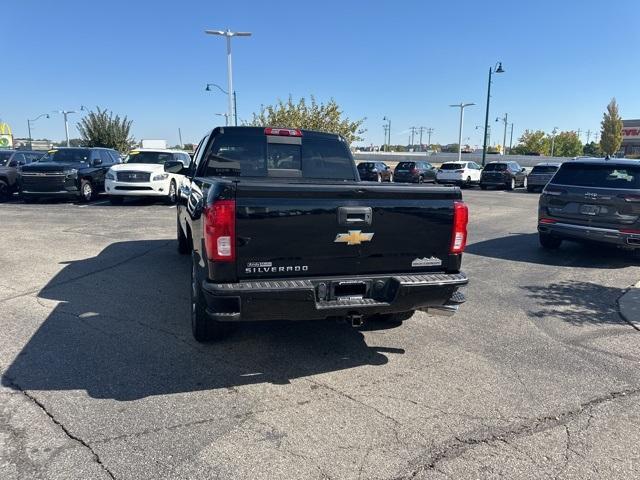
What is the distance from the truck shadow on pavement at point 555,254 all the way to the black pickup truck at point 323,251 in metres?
5.38

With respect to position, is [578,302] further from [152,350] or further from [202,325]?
[152,350]

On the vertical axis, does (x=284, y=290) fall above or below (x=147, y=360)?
above

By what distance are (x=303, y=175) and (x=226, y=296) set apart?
278 cm

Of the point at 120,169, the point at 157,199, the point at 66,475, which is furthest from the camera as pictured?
the point at 157,199

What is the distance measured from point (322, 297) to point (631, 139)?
275 ft

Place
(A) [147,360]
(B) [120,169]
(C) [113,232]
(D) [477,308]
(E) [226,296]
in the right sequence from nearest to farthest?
(E) [226,296] → (A) [147,360] → (D) [477,308] → (C) [113,232] → (B) [120,169]

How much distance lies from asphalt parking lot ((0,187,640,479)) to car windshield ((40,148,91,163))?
11.7 m

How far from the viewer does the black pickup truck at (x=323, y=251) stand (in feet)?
11.3

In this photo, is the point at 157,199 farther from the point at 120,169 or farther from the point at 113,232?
the point at 113,232

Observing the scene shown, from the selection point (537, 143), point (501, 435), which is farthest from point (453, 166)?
point (537, 143)

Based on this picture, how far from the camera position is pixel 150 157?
669 inches

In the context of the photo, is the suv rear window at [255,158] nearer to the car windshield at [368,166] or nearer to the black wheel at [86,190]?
the black wheel at [86,190]

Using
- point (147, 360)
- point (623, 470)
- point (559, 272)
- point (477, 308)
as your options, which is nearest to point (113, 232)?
point (147, 360)

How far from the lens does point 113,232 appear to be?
10.7 metres
